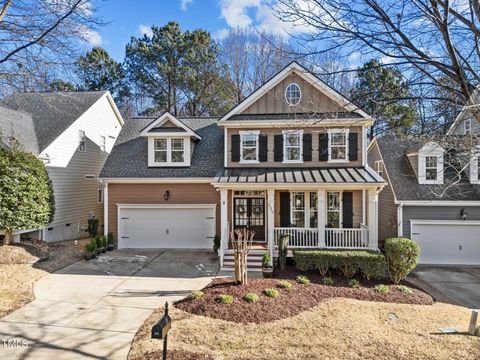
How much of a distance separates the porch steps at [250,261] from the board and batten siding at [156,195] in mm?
2475

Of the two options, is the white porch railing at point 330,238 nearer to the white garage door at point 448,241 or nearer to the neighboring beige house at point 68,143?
the white garage door at point 448,241

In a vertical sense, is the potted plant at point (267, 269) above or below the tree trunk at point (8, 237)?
below

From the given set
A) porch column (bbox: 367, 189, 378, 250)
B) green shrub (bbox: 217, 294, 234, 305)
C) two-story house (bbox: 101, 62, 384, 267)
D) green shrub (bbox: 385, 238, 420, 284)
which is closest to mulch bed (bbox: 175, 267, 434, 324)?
green shrub (bbox: 217, 294, 234, 305)

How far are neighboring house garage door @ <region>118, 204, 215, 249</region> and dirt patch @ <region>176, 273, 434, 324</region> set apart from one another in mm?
5130

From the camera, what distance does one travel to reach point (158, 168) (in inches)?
567

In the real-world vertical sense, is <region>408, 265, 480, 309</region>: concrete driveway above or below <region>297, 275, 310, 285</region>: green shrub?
below

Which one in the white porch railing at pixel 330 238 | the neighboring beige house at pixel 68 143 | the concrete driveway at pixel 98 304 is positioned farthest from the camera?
the neighboring beige house at pixel 68 143

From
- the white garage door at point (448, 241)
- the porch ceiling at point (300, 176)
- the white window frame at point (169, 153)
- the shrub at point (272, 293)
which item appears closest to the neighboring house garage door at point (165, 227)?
the white window frame at point (169, 153)

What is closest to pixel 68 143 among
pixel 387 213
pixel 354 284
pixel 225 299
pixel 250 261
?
pixel 250 261

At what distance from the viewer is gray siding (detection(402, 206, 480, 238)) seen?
509 inches

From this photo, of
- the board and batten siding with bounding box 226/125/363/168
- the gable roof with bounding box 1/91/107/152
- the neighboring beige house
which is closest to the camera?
the board and batten siding with bounding box 226/125/363/168

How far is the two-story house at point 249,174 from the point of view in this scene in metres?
12.8

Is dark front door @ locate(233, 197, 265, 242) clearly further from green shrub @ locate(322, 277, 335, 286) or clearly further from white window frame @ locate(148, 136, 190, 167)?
green shrub @ locate(322, 277, 335, 286)

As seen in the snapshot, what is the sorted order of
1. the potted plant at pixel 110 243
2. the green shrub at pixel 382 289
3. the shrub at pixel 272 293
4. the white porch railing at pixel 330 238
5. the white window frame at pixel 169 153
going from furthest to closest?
the white window frame at pixel 169 153
the potted plant at pixel 110 243
the white porch railing at pixel 330 238
the green shrub at pixel 382 289
the shrub at pixel 272 293
